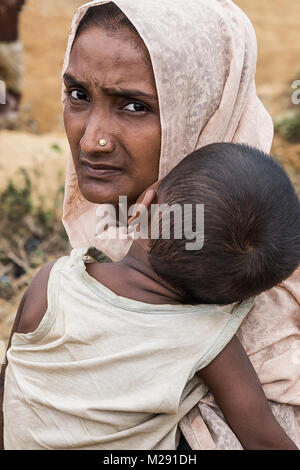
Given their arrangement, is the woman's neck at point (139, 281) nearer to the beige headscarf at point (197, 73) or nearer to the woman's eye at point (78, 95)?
the beige headscarf at point (197, 73)

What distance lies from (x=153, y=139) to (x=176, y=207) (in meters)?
0.42

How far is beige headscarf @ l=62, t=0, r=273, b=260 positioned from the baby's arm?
0.62 metres

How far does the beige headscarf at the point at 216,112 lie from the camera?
2037 mm

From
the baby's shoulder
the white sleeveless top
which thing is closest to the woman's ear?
the white sleeveless top

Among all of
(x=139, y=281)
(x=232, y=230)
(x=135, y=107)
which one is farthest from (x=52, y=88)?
(x=232, y=230)

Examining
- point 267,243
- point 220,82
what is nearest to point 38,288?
point 267,243

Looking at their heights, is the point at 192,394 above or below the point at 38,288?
below

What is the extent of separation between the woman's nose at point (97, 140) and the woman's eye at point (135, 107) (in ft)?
0.27

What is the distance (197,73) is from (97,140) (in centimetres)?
36

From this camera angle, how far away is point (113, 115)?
6.91 ft

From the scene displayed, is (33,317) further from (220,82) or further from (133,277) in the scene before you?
(220,82)

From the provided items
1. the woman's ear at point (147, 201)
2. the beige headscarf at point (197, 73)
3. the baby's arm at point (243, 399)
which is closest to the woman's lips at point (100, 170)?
the beige headscarf at point (197, 73)

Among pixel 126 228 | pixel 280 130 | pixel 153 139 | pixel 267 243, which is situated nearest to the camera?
pixel 267 243

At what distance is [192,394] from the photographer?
6.35ft
